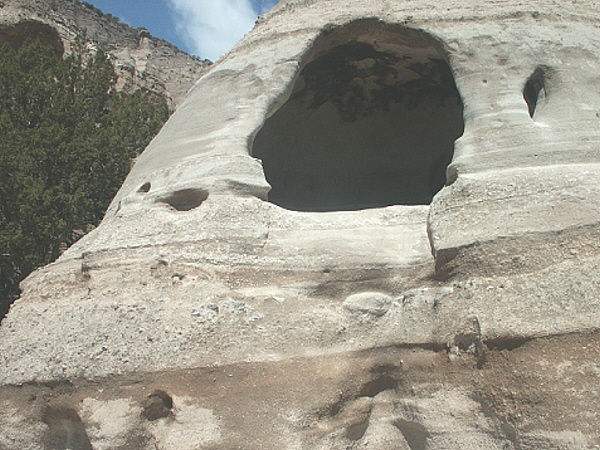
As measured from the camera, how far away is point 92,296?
2812 mm

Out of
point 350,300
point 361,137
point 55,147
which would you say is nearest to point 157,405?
point 350,300

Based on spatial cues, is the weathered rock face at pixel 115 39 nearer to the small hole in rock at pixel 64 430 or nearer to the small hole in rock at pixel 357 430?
the small hole in rock at pixel 64 430

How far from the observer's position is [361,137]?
207 inches

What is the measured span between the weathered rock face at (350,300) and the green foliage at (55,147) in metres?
2.44

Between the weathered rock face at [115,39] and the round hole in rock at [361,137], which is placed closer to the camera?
the round hole in rock at [361,137]

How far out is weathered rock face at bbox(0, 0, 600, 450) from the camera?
2.33 metres

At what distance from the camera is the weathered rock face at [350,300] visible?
2.33 meters

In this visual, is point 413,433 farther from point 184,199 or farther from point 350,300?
point 184,199

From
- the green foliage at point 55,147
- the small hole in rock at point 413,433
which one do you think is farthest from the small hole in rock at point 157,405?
the green foliage at point 55,147

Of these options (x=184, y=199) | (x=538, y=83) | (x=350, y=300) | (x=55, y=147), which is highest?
(x=55, y=147)

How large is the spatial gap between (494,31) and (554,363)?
7.51 ft

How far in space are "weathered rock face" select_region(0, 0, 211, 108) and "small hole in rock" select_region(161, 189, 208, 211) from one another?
6.32 meters

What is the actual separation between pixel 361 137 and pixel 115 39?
29.5ft

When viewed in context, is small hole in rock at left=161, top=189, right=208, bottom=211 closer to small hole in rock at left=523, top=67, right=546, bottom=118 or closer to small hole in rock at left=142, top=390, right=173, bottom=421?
small hole in rock at left=142, top=390, right=173, bottom=421
